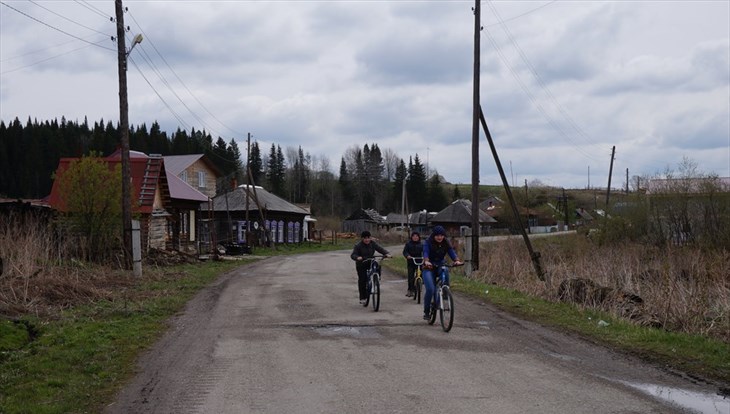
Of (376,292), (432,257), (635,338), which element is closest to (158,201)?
(376,292)

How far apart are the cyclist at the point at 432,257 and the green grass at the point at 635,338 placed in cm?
230

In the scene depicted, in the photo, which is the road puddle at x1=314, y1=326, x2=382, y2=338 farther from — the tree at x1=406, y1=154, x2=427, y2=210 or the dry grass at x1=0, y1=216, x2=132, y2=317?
the tree at x1=406, y1=154, x2=427, y2=210

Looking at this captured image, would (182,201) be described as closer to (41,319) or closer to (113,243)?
(113,243)

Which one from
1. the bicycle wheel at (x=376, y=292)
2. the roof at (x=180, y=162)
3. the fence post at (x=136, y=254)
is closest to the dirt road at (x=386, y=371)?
the bicycle wheel at (x=376, y=292)

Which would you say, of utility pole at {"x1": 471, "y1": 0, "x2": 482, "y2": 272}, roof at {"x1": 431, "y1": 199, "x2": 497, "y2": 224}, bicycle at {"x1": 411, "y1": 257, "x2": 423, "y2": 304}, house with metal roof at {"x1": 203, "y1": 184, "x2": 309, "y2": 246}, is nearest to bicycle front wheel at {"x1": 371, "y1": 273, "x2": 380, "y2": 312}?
bicycle at {"x1": 411, "y1": 257, "x2": 423, "y2": 304}

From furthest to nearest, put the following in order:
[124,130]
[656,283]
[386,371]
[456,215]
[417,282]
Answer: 1. [456,215]
2. [124,130]
3. [656,283]
4. [417,282]
5. [386,371]

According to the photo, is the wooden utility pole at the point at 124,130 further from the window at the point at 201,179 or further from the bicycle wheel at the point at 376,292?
the window at the point at 201,179

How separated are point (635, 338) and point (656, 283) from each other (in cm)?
659

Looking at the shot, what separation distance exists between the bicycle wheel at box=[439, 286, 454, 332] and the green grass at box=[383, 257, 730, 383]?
7.19ft

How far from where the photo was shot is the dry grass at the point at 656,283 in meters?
12.1

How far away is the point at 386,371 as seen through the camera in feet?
25.9

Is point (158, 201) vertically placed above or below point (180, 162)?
below

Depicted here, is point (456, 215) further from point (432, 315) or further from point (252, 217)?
point (432, 315)

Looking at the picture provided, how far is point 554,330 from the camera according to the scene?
37.4ft
